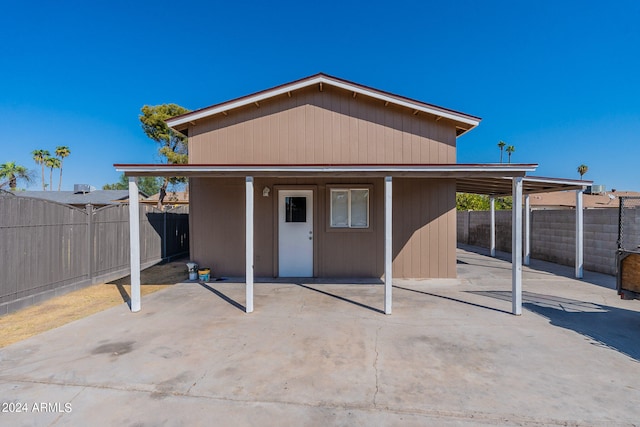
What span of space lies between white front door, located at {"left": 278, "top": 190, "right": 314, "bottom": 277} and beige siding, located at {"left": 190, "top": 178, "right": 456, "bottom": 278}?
162mm

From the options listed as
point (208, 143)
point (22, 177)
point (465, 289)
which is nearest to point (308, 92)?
point (208, 143)

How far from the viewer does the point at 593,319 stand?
14.4 feet

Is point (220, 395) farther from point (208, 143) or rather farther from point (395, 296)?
point (208, 143)

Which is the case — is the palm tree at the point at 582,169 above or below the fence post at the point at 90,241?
above

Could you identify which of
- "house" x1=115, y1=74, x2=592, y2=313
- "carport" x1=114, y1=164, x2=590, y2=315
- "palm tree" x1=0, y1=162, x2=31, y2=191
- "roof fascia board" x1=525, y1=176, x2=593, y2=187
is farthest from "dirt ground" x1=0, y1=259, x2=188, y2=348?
"palm tree" x1=0, y1=162, x2=31, y2=191

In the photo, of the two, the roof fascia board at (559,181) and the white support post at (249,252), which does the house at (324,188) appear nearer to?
the roof fascia board at (559,181)

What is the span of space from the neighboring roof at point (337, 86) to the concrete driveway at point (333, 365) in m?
3.91

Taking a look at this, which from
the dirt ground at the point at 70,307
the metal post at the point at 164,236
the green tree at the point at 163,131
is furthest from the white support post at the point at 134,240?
the green tree at the point at 163,131

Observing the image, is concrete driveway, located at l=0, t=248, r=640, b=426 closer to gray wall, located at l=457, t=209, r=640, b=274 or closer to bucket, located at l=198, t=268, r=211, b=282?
bucket, located at l=198, t=268, r=211, b=282

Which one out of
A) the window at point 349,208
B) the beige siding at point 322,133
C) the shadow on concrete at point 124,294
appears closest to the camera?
the shadow on concrete at point 124,294

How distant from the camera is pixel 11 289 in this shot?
186 inches

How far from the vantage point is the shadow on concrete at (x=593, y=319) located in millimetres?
3602

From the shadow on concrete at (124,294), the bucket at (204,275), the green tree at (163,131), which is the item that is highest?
the green tree at (163,131)

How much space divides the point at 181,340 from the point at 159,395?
1.19 meters
